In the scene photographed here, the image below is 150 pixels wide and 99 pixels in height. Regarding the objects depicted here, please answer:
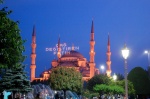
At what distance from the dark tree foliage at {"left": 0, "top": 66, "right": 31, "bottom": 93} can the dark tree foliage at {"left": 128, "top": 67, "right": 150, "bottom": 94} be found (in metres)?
36.8

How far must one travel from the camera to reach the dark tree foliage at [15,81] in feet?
90.2

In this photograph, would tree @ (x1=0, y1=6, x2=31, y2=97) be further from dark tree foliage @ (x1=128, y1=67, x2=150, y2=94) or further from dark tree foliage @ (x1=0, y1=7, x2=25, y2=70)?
dark tree foliage @ (x1=128, y1=67, x2=150, y2=94)

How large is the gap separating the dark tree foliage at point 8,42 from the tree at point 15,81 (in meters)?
12.0

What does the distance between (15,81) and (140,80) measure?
39172 millimetres

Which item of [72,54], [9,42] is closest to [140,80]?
[72,54]

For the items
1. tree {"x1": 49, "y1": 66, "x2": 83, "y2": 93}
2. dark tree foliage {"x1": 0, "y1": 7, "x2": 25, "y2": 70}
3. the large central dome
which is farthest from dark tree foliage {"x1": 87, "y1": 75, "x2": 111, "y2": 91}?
dark tree foliage {"x1": 0, "y1": 7, "x2": 25, "y2": 70}

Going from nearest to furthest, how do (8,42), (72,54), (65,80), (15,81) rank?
(8,42) < (15,81) < (65,80) < (72,54)

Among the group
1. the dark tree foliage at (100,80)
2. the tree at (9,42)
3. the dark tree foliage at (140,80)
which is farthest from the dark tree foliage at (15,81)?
the dark tree foliage at (140,80)

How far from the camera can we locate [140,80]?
62969 mm

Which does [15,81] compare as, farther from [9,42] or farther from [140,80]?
[140,80]

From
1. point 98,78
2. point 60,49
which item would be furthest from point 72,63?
point 98,78

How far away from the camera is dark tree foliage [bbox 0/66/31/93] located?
2750 centimetres

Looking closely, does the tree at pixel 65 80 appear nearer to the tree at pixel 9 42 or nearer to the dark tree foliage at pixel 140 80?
the dark tree foliage at pixel 140 80

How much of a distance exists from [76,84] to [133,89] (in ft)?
40.6
